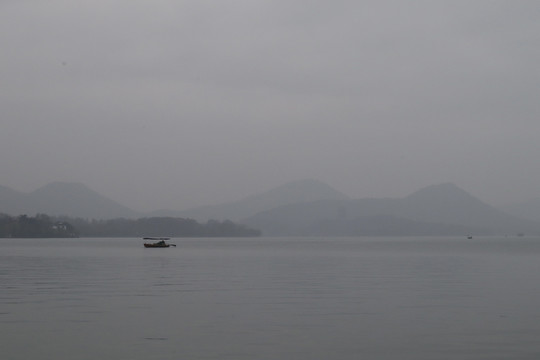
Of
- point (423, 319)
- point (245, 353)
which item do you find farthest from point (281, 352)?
point (423, 319)

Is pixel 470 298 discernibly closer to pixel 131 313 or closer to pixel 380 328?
pixel 380 328

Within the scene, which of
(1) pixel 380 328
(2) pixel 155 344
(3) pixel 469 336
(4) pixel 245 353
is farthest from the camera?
(1) pixel 380 328

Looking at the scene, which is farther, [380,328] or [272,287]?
[272,287]

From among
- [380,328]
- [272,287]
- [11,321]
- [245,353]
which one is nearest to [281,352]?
[245,353]

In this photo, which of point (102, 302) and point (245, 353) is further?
point (102, 302)

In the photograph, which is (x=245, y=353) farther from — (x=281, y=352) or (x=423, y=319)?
(x=423, y=319)

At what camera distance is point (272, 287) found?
2052 inches

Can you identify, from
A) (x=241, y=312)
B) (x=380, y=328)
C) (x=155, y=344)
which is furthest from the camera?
(x=241, y=312)

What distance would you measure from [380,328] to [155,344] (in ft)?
31.9

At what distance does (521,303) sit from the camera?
1602 inches

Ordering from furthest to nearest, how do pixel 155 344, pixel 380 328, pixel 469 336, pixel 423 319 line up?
pixel 423 319, pixel 380 328, pixel 469 336, pixel 155 344

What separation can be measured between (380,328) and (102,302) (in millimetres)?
17027

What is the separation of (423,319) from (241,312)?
8.81 meters

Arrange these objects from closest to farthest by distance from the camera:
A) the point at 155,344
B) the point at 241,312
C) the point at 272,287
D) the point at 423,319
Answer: the point at 155,344 < the point at 423,319 < the point at 241,312 < the point at 272,287
